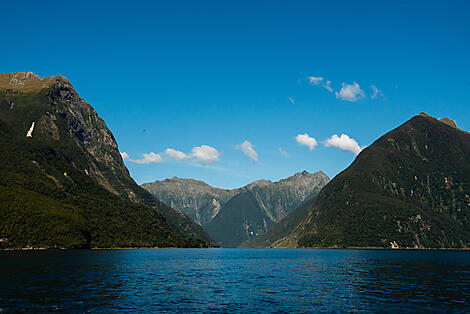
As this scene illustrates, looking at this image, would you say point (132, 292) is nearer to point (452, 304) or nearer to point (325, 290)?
point (325, 290)

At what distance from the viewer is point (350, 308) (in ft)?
194

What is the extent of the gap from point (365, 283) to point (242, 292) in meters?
34.8

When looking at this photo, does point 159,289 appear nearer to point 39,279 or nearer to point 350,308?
point 39,279

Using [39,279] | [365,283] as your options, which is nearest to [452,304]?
[365,283]

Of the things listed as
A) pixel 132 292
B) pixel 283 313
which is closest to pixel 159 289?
pixel 132 292

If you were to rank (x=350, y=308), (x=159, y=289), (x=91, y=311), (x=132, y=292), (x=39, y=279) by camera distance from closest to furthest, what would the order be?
(x=91, y=311)
(x=350, y=308)
(x=132, y=292)
(x=159, y=289)
(x=39, y=279)

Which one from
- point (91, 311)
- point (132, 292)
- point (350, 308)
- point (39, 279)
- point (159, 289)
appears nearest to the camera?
point (91, 311)

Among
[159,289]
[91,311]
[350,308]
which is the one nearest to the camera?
[91,311]

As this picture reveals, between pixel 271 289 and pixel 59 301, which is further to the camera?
pixel 271 289

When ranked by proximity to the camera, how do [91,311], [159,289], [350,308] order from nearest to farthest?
[91,311] < [350,308] < [159,289]

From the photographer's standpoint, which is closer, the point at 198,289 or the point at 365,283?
the point at 198,289

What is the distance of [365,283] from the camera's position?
91.7 metres

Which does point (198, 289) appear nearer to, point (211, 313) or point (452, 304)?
point (211, 313)

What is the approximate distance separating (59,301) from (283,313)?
116ft
